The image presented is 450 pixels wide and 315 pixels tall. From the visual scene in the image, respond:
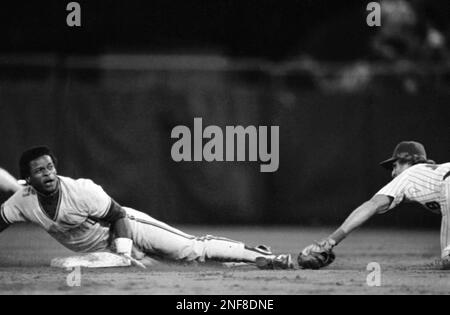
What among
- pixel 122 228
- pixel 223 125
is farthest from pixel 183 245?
pixel 223 125

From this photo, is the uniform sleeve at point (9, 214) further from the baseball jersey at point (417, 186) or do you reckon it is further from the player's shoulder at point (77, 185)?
the baseball jersey at point (417, 186)

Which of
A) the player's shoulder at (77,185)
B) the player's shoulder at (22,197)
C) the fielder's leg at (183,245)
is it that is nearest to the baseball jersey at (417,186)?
the fielder's leg at (183,245)

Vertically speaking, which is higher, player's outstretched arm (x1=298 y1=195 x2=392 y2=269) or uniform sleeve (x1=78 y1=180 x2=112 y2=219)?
uniform sleeve (x1=78 y1=180 x2=112 y2=219)

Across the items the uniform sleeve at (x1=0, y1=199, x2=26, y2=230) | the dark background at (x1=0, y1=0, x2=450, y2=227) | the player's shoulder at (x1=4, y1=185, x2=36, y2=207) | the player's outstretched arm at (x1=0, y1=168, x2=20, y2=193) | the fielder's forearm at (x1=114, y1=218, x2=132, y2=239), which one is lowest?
the fielder's forearm at (x1=114, y1=218, x2=132, y2=239)

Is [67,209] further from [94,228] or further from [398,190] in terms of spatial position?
[398,190]

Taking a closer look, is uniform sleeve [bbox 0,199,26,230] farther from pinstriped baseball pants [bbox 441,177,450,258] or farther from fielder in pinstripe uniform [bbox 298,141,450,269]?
pinstriped baseball pants [bbox 441,177,450,258]

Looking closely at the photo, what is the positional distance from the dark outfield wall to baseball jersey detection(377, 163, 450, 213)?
415 cm

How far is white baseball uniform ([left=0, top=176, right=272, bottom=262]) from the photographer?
23.8 feet

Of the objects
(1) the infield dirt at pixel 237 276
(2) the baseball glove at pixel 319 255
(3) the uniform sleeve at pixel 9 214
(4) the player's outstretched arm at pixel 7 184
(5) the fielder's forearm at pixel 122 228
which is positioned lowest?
(1) the infield dirt at pixel 237 276

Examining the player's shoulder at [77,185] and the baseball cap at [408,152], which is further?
the baseball cap at [408,152]

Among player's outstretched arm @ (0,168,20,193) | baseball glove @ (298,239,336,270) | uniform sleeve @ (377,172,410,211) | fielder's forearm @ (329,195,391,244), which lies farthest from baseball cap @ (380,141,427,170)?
player's outstretched arm @ (0,168,20,193)

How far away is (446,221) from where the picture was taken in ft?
24.3

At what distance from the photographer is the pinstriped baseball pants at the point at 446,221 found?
7352 millimetres

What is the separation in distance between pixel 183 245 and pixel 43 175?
4.43 ft
